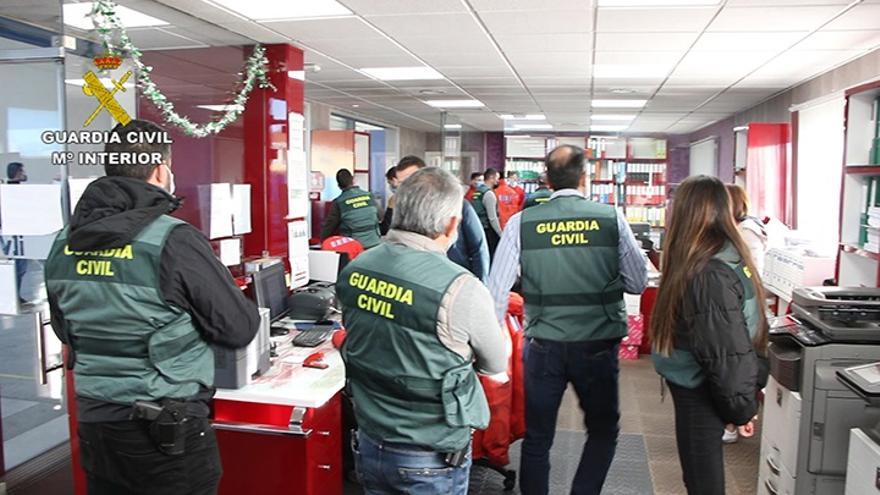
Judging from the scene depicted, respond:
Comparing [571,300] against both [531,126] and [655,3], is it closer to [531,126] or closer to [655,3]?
[655,3]

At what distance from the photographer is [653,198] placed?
37.8ft

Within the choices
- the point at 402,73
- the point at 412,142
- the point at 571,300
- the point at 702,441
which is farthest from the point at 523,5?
the point at 412,142

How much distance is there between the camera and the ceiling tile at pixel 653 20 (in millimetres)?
3832

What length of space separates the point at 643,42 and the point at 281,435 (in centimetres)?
356

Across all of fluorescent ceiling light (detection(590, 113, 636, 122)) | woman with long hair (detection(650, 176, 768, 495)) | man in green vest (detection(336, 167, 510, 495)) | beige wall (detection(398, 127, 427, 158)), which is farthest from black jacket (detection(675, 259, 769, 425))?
beige wall (detection(398, 127, 427, 158))

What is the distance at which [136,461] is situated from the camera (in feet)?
6.44

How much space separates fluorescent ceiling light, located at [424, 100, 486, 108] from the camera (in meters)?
8.88

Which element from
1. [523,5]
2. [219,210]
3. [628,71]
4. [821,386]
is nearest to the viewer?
[821,386]

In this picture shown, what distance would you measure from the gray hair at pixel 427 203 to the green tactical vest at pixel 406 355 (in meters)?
0.07

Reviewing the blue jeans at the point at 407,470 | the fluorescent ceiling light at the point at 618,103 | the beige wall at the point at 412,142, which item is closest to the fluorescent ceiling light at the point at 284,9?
the blue jeans at the point at 407,470

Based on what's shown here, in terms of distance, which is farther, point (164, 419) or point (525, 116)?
point (525, 116)

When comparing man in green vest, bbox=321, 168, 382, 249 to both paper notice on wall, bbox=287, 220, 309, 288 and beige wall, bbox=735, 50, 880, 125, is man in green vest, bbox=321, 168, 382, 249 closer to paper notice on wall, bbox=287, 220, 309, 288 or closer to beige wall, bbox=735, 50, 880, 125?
paper notice on wall, bbox=287, 220, 309, 288

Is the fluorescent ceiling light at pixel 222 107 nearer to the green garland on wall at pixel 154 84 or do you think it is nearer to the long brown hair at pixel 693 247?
the green garland on wall at pixel 154 84

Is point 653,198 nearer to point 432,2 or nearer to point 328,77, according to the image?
point 328,77
